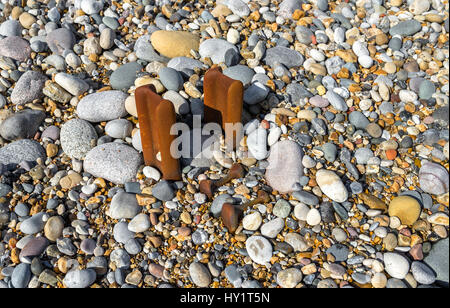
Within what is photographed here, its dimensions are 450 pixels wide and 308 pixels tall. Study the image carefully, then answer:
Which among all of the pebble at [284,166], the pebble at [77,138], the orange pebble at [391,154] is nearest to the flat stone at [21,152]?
the pebble at [77,138]

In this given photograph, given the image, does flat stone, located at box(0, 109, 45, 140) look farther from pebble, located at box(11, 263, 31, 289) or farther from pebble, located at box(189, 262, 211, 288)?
pebble, located at box(189, 262, 211, 288)

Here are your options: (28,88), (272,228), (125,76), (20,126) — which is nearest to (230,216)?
(272,228)

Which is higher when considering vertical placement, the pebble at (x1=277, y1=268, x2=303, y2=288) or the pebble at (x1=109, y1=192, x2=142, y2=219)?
the pebble at (x1=109, y1=192, x2=142, y2=219)

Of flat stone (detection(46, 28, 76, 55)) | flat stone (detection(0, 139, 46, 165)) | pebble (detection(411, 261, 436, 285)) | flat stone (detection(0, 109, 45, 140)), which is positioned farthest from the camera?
flat stone (detection(46, 28, 76, 55))

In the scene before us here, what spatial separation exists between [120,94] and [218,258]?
57.3 inches

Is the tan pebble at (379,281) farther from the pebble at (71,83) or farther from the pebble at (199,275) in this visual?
the pebble at (71,83)

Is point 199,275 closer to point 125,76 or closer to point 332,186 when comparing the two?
point 332,186

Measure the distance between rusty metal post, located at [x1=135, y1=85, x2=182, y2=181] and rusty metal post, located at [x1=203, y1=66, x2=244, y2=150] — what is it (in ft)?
1.34

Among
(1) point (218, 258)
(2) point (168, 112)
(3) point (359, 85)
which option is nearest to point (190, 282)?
(1) point (218, 258)

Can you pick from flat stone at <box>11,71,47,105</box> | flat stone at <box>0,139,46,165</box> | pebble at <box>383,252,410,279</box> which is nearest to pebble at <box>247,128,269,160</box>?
pebble at <box>383,252,410,279</box>

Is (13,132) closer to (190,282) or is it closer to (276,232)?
(190,282)

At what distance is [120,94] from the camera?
3.08m

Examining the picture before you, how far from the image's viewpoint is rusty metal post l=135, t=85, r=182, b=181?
2335 mm

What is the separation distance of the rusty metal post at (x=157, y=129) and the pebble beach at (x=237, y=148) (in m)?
0.09
